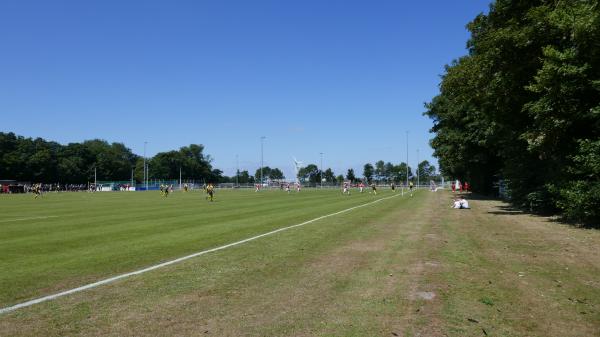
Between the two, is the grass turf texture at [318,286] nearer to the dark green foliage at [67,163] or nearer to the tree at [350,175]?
the dark green foliage at [67,163]

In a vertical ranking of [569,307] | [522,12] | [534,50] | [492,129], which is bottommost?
[569,307]

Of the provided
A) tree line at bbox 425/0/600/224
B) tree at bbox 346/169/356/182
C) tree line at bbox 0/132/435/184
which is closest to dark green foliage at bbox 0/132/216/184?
tree line at bbox 0/132/435/184

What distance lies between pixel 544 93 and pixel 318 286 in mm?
17347

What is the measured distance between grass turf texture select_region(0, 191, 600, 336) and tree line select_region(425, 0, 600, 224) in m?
5.35

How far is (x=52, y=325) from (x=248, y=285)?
3046 millimetres

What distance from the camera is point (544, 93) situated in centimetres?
2078

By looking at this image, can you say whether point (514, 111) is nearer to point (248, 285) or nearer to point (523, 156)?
point (523, 156)

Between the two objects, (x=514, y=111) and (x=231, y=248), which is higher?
(x=514, y=111)

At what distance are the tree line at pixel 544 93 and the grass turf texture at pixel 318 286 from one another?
535 cm

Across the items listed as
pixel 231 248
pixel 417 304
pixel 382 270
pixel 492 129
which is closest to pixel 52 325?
pixel 417 304

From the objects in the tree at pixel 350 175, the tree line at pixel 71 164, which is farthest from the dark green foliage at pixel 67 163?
the tree at pixel 350 175

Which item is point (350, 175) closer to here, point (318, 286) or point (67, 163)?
point (67, 163)

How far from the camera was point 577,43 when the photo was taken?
17.9 metres

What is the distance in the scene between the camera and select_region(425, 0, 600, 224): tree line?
17.5 m
